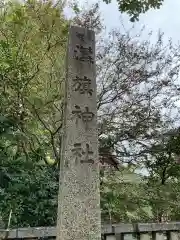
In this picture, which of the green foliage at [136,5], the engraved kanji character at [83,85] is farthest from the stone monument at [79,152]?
the green foliage at [136,5]

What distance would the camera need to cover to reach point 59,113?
7.02m

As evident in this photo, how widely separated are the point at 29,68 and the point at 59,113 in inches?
42.8

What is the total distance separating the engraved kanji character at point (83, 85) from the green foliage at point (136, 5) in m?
2.30

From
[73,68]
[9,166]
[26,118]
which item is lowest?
[9,166]

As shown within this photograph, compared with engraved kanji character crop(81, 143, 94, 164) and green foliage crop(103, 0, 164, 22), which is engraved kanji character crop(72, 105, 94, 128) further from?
green foliage crop(103, 0, 164, 22)

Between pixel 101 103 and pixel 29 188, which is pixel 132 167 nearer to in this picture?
pixel 101 103

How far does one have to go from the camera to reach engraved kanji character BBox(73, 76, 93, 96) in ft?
12.3

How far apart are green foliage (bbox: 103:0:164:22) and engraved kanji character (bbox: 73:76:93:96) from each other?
90.4 inches

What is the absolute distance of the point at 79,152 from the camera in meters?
3.50

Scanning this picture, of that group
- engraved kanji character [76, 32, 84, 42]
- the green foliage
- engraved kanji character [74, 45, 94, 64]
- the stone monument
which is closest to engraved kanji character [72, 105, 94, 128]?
the stone monument

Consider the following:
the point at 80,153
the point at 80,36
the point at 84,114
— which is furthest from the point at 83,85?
the point at 80,153

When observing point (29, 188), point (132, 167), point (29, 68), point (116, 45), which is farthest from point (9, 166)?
point (116, 45)

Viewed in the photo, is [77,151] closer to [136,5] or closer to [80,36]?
[80,36]

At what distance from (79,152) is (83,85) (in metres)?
0.77
